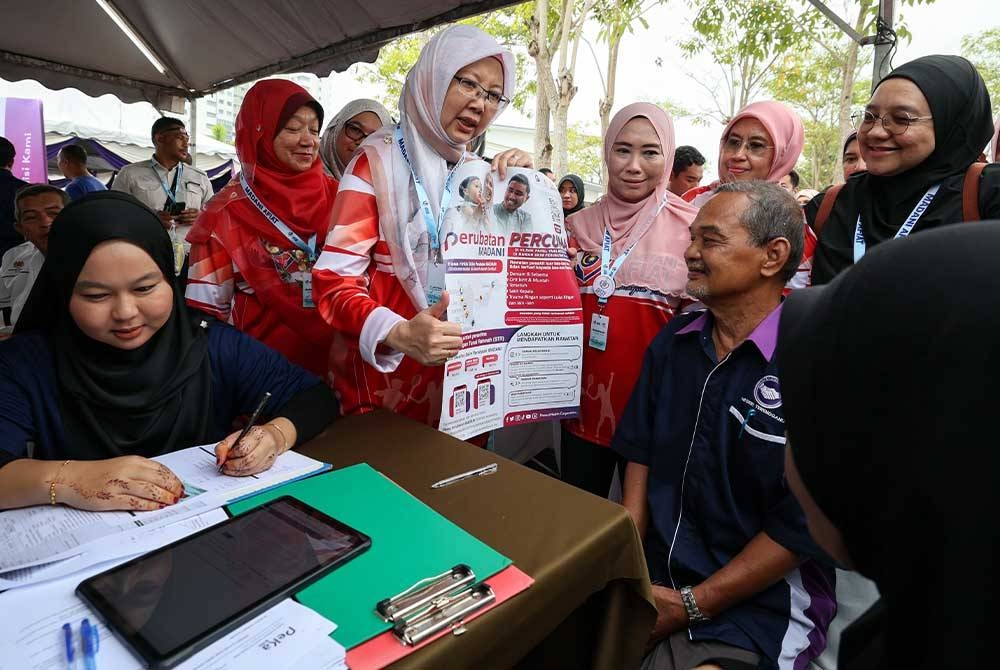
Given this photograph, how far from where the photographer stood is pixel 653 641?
1580 mm

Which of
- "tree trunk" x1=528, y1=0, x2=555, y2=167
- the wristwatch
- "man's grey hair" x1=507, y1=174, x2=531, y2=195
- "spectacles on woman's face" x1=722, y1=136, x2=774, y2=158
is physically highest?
"tree trunk" x1=528, y1=0, x2=555, y2=167

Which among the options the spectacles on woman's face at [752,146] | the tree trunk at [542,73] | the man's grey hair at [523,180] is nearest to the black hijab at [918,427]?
the man's grey hair at [523,180]

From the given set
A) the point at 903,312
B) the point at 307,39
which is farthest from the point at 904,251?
the point at 307,39

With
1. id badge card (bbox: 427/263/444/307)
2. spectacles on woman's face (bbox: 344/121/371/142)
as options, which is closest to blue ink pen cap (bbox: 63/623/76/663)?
id badge card (bbox: 427/263/444/307)

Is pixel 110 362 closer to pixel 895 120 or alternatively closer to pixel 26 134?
pixel 895 120

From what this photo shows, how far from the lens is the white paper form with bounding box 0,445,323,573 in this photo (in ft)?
3.10

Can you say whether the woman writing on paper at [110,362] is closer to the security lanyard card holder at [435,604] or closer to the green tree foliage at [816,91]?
the security lanyard card holder at [435,604]

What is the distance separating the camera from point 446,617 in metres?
0.84

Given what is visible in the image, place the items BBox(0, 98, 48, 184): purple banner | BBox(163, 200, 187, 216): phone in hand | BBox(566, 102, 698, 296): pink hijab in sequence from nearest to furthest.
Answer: BBox(566, 102, 698, 296): pink hijab < BBox(163, 200, 187, 216): phone in hand < BBox(0, 98, 48, 184): purple banner

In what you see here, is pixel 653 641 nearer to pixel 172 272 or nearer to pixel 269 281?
pixel 172 272

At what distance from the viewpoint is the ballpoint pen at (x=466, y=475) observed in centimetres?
127

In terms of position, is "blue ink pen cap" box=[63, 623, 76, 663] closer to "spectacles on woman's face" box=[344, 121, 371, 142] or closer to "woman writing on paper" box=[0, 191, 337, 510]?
"woman writing on paper" box=[0, 191, 337, 510]

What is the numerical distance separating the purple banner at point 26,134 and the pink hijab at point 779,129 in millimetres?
15266

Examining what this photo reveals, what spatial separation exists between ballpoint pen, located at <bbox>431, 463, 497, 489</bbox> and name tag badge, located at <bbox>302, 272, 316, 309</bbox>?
47.7 inches
